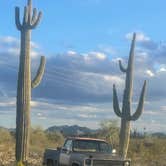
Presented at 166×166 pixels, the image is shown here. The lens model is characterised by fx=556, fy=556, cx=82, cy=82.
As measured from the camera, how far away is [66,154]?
1842cm

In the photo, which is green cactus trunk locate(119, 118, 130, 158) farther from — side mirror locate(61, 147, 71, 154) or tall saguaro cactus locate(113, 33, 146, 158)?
side mirror locate(61, 147, 71, 154)

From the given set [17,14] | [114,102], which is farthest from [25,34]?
[114,102]

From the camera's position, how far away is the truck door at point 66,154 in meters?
18.2

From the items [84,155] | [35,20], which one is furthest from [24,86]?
[84,155]

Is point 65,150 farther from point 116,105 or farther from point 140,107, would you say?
point 116,105

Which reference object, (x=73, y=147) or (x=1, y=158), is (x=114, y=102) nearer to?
(x=1, y=158)

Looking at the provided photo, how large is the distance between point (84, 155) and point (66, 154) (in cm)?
117

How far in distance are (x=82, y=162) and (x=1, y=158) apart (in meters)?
10.5

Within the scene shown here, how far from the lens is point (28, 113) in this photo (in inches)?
992

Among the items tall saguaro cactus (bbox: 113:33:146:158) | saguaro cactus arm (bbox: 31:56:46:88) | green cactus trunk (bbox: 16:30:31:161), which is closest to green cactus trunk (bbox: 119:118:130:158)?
tall saguaro cactus (bbox: 113:33:146:158)

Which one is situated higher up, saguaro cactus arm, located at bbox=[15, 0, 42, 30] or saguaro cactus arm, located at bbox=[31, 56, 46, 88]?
saguaro cactus arm, located at bbox=[15, 0, 42, 30]

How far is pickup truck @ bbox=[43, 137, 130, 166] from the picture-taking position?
17359 mm

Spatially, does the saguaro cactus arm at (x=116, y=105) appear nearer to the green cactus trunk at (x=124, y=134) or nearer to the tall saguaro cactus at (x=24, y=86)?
the green cactus trunk at (x=124, y=134)

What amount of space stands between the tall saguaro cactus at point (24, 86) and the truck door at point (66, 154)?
20.4 feet
